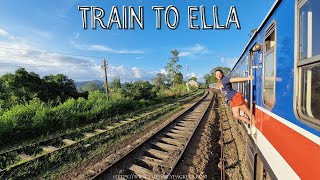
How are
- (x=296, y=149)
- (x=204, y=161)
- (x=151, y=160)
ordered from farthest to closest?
(x=204, y=161) < (x=151, y=160) < (x=296, y=149)

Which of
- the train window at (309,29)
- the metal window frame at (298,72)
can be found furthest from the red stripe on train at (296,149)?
the train window at (309,29)

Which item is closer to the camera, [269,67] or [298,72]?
[298,72]

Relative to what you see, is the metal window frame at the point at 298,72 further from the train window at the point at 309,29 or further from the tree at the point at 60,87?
the tree at the point at 60,87

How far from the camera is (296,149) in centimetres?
238

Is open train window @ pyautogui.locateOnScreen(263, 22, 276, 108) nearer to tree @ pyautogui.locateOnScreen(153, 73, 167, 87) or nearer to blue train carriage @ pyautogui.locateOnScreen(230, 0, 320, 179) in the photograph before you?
blue train carriage @ pyautogui.locateOnScreen(230, 0, 320, 179)

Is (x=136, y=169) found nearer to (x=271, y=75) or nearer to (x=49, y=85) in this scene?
(x=271, y=75)

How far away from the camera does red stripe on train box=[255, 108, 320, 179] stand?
2.00 m

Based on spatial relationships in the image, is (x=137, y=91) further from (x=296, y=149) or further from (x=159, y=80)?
(x=159, y=80)

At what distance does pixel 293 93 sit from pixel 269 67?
1333 mm

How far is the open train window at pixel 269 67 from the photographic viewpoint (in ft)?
11.2

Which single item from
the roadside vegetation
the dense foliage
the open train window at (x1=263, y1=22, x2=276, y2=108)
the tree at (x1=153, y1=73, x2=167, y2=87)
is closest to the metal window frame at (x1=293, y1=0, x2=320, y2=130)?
the open train window at (x1=263, y1=22, x2=276, y2=108)

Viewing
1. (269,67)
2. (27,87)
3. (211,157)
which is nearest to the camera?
(269,67)

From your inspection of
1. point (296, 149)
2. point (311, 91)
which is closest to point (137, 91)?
point (296, 149)

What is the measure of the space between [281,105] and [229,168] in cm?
398
